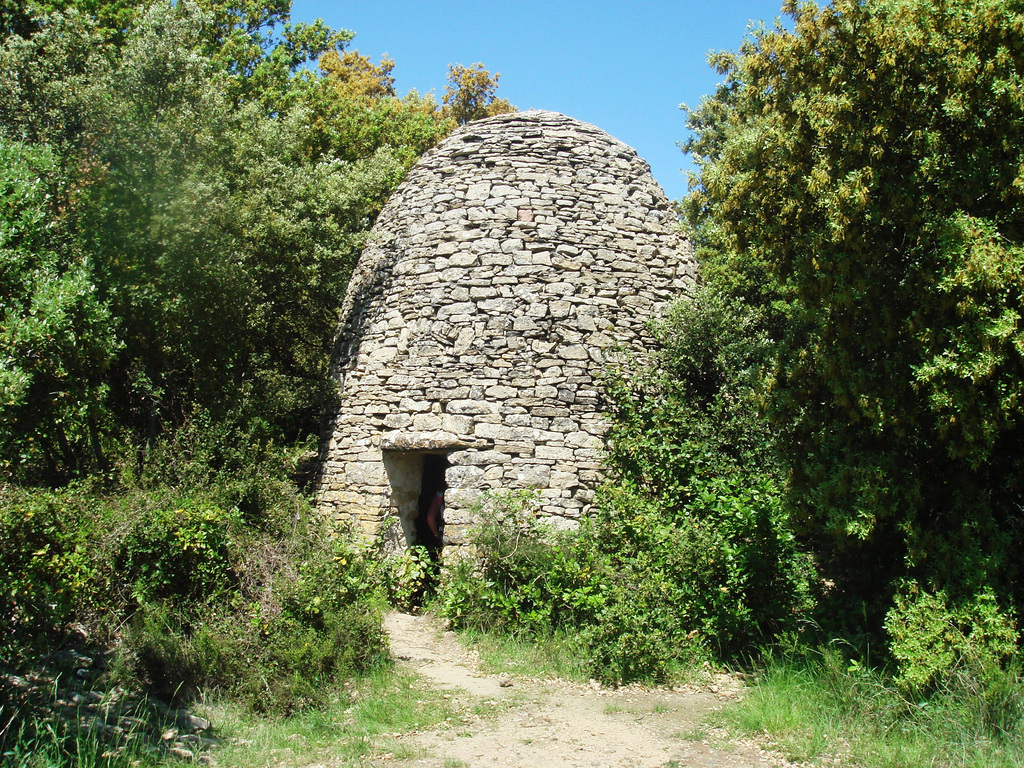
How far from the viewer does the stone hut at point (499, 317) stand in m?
7.61

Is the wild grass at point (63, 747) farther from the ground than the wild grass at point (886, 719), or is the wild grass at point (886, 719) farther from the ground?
the wild grass at point (886, 719)

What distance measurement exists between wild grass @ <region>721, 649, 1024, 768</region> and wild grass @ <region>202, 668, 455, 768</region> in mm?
2210

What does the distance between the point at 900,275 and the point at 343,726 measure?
5059 mm

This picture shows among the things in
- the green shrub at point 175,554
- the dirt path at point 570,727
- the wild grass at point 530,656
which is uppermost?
the green shrub at point 175,554

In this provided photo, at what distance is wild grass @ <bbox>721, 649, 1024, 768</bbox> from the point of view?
4.11 meters

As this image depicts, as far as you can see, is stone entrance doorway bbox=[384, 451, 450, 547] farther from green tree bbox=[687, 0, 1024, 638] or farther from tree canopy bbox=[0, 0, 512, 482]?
green tree bbox=[687, 0, 1024, 638]

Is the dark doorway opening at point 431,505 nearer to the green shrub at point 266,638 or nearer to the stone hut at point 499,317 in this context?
the stone hut at point 499,317

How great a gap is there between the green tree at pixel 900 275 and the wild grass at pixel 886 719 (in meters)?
0.62

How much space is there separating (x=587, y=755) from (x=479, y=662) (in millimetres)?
1900

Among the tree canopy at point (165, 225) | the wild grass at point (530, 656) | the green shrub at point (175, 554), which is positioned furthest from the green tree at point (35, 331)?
the wild grass at point (530, 656)

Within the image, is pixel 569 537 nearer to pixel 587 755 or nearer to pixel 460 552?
pixel 460 552

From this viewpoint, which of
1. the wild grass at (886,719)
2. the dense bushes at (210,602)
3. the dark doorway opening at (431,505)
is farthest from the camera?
the dark doorway opening at (431,505)

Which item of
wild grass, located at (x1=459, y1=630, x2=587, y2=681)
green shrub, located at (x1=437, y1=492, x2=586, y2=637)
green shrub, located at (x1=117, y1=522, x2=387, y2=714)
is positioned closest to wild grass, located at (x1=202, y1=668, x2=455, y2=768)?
green shrub, located at (x1=117, y1=522, x2=387, y2=714)

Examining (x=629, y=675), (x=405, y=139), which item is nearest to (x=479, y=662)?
(x=629, y=675)
